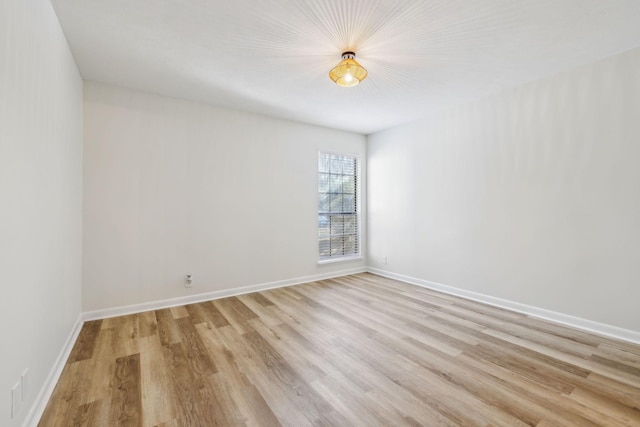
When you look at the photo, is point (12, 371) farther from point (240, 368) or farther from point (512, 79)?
point (512, 79)

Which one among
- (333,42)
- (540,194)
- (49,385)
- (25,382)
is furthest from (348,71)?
(49,385)

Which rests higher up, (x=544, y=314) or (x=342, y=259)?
(x=342, y=259)

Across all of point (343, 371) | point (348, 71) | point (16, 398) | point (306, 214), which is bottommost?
point (343, 371)

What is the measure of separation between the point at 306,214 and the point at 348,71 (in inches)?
99.6

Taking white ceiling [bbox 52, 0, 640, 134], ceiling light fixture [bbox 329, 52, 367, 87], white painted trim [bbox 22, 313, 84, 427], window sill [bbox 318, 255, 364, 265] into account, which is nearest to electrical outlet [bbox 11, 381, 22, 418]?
white painted trim [bbox 22, 313, 84, 427]

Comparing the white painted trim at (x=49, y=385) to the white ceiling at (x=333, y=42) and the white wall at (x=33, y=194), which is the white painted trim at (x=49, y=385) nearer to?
the white wall at (x=33, y=194)

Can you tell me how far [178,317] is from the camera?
3.03m

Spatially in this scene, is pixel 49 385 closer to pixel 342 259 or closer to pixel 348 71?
pixel 348 71

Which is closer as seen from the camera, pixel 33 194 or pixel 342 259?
pixel 33 194

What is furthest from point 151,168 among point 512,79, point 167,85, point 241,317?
point 512,79

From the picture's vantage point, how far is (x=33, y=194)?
5.17ft

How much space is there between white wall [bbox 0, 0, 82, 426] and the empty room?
0.06ft

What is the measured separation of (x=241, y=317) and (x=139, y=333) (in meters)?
0.95

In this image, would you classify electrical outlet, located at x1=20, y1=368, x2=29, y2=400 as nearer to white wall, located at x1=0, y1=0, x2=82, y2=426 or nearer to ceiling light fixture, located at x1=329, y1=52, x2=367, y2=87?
white wall, located at x1=0, y1=0, x2=82, y2=426
